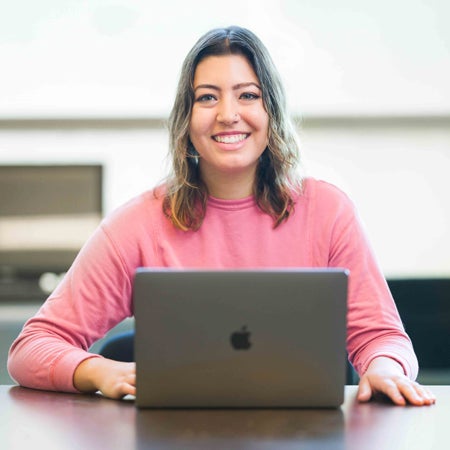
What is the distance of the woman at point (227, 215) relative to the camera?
1.47 m

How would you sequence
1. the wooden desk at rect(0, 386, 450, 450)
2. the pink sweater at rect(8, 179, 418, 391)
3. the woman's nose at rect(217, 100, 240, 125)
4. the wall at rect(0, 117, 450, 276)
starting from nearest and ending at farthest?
the wooden desk at rect(0, 386, 450, 450) → the pink sweater at rect(8, 179, 418, 391) → the woman's nose at rect(217, 100, 240, 125) → the wall at rect(0, 117, 450, 276)

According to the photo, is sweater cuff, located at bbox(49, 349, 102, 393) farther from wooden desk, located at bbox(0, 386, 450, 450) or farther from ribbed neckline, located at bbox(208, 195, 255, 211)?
ribbed neckline, located at bbox(208, 195, 255, 211)

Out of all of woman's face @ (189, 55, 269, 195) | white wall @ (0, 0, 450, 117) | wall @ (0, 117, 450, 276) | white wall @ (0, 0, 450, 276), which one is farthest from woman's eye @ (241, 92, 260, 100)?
wall @ (0, 117, 450, 276)

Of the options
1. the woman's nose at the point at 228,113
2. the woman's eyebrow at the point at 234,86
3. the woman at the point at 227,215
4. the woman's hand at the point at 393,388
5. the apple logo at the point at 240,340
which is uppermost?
the woman's eyebrow at the point at 234,86

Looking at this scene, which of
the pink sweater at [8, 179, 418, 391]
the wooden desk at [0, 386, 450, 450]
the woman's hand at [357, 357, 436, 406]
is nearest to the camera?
the wooden desk at [0, 386, 450, 450]

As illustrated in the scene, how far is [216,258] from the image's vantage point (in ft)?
5.14

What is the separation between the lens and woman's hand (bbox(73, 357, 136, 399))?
3.93 ft

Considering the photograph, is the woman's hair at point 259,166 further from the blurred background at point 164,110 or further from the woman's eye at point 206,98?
the blurred background at point 164,110

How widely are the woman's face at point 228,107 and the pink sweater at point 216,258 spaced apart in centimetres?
10

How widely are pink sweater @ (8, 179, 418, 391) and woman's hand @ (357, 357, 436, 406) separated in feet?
0.38

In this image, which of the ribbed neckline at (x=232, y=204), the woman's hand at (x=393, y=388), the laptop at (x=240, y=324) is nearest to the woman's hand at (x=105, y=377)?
the laptop at (x=240, y=324)

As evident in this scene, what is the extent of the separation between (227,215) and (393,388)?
562mm

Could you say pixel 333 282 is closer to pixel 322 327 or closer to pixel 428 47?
pixel 322 327

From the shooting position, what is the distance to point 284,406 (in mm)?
1101
